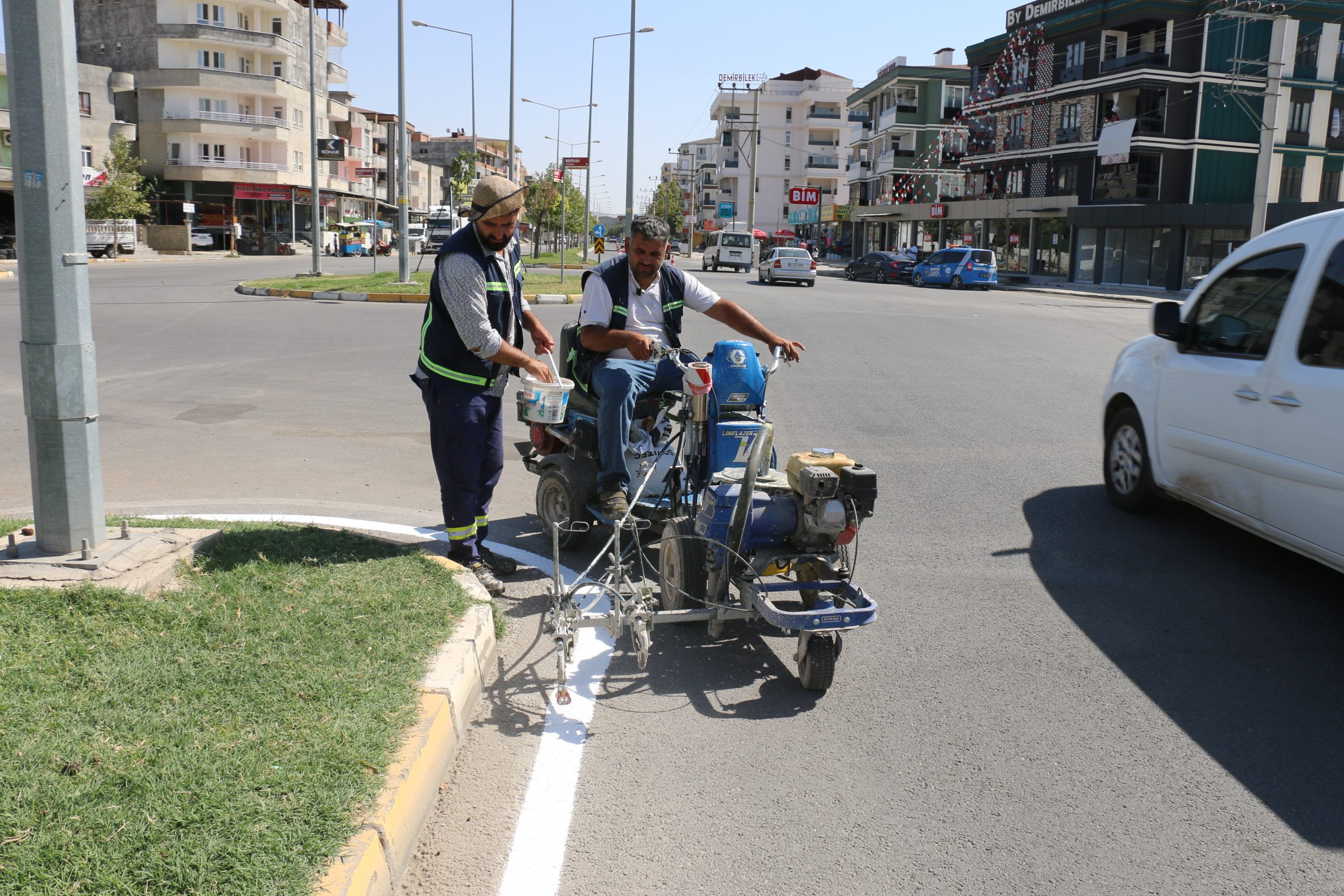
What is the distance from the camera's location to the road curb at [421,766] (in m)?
2.86

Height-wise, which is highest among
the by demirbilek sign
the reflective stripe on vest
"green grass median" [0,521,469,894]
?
the by demirbilek sign

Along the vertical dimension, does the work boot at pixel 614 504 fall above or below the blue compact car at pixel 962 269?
below

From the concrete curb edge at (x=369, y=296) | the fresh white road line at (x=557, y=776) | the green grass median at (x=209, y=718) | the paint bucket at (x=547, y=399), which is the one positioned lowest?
the fresh white road line at (x=557, y=776)

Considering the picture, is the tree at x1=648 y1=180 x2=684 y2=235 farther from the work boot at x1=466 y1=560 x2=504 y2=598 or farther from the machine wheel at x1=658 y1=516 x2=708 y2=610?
the machine wheel at x1=658 y1=516 x2=708 y2=610

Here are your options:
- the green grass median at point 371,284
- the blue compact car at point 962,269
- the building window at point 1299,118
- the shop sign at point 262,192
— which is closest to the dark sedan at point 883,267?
the blue compact car at point 962,269

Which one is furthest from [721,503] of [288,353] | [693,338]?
[693,338]

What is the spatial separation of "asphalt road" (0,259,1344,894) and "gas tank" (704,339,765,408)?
3.42 feet

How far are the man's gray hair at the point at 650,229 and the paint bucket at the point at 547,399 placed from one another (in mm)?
961

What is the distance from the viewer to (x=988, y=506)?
7.44 metres

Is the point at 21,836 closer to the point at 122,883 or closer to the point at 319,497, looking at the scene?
the point at 122,883

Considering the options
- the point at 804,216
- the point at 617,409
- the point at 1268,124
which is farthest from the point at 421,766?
the point at 804,216

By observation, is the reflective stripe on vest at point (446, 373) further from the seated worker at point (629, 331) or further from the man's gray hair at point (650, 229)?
the man's gray hair at point (650, 229)

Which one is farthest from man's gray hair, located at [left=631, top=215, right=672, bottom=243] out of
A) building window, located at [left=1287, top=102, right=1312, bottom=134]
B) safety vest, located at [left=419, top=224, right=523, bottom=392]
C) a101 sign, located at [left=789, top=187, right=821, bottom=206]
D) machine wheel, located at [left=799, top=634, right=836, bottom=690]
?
a101 sign, located at [left=789, top=187, right=821, bottom=206]

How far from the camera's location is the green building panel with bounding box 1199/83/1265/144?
45000mm
